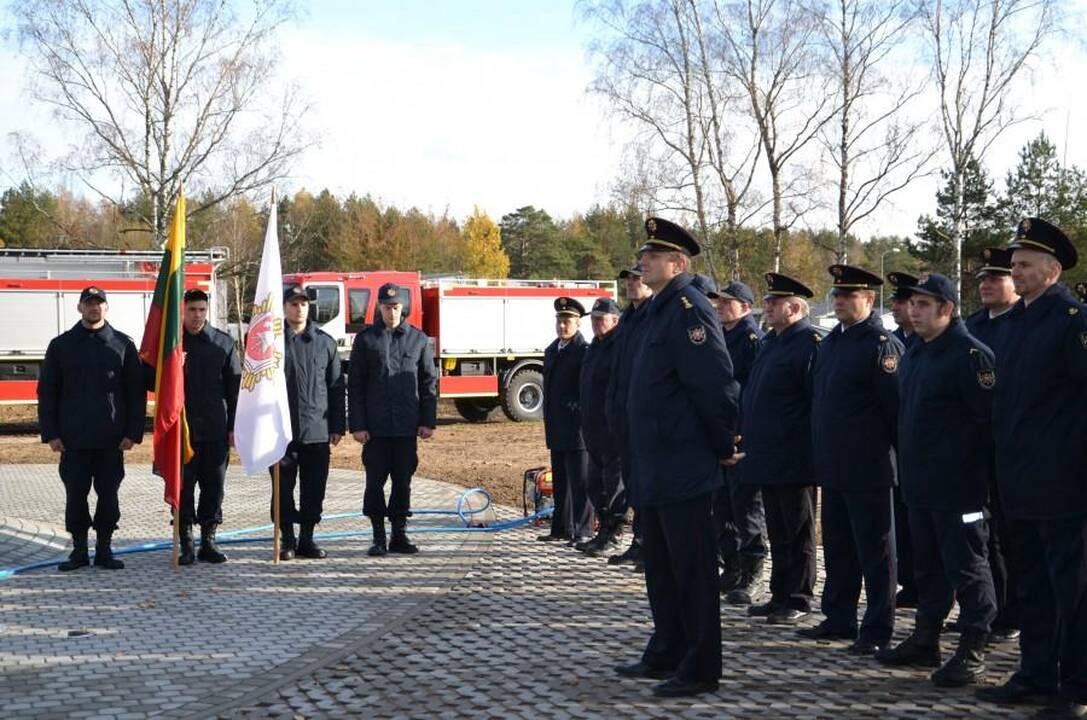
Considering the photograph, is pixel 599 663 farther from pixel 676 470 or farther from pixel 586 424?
pixel 586 424

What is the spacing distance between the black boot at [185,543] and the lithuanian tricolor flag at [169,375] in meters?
0.31

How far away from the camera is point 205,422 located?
→ 31.3ft

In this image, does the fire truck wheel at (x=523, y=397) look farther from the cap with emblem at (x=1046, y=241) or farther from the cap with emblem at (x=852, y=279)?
the cap with emblem at (x=1046, y=241)

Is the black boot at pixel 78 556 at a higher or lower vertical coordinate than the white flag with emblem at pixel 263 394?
lower

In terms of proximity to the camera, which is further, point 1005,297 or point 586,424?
point 586,424

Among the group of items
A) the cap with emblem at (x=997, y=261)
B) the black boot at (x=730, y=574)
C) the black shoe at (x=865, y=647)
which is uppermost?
the cap with emblem at (x=997, y=261)

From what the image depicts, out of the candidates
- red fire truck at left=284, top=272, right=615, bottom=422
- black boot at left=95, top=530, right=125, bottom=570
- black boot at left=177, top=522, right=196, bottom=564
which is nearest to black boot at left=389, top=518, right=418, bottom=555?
black boot at left=177, top=522, right=196, bottom=564

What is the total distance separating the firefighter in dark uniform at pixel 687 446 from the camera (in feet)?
18.7

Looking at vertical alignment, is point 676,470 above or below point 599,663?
above

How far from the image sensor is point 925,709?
17.5ft

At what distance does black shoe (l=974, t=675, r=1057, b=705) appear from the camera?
538 centimetres

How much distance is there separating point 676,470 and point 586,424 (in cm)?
392

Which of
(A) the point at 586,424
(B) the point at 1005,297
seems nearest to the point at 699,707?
(B) the point at 1005,297

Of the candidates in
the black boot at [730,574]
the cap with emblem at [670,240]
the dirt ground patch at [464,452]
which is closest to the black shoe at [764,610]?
the black boot at [730,574]
